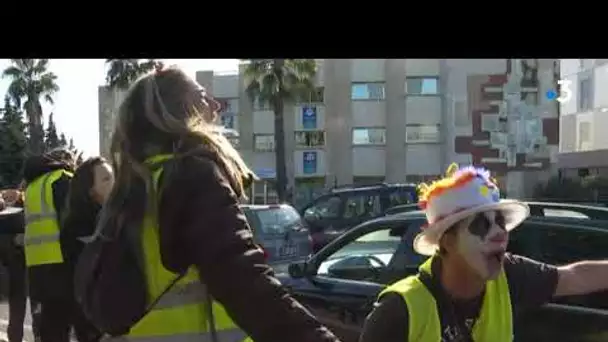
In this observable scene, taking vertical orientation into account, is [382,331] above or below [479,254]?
below

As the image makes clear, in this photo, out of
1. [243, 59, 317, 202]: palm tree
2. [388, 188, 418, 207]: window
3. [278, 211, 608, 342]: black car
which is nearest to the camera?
[278, 211, 608, 342]: black car

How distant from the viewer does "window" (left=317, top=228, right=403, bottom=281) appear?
6.16m

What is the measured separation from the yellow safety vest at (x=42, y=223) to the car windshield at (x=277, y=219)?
6.33 m

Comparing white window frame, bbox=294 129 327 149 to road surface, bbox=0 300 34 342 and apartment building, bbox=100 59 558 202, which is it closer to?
apartment building, bbox=100 59 558 202

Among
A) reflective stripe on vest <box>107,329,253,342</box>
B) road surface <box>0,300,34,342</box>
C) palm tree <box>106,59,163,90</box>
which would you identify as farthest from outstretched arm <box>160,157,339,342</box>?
palm tree <box>106,59,163,90</box>

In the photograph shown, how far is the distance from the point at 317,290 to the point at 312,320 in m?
4.24

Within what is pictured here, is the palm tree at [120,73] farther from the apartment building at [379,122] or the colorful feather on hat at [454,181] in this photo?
the colorful feather on hat at [454,181]

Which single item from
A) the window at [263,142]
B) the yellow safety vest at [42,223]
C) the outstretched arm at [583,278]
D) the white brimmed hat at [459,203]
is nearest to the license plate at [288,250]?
the yellow safety vest at [42,223]

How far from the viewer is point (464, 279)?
2.64m

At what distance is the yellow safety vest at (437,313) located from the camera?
2.53 meters
